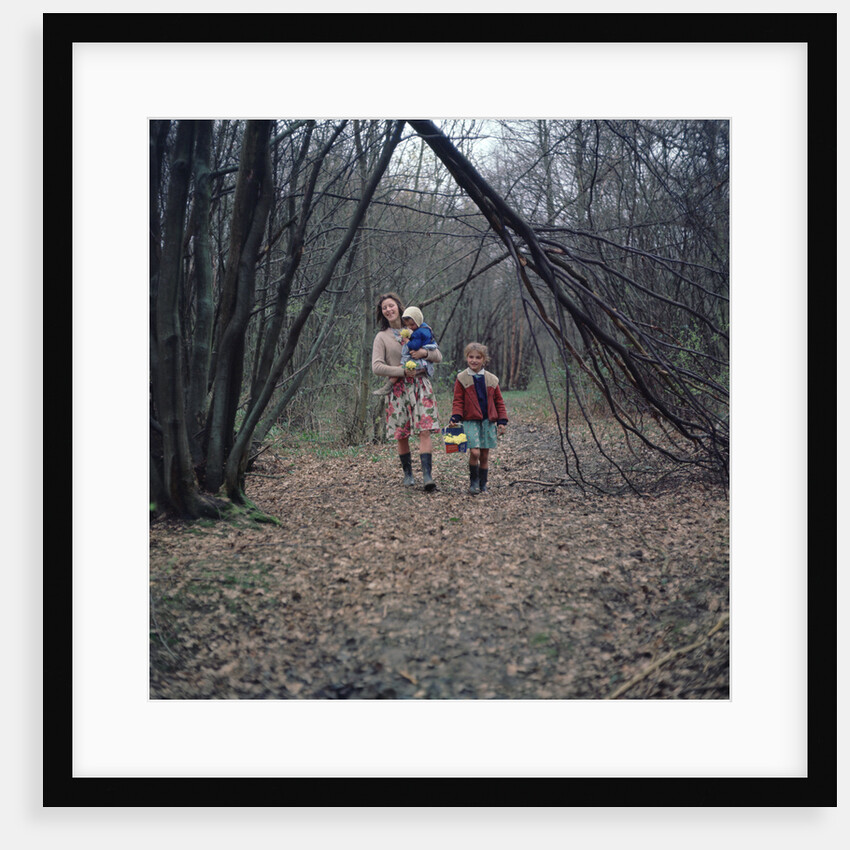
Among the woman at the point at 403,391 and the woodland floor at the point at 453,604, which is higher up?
the woman at the point at 403,391

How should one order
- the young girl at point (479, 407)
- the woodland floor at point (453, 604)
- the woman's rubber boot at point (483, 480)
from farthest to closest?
the woman's rubber boot at point (483, 480), the young girl at point (479, 407), the woodland floor at point (453, 604)

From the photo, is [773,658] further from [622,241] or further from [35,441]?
[622,241]

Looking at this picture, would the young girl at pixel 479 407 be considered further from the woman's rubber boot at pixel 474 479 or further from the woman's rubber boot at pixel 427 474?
the woman's rubber boot at pixel 427 474

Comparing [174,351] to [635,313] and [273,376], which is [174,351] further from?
[635,313]

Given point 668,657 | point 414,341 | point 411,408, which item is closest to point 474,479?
point 411,408

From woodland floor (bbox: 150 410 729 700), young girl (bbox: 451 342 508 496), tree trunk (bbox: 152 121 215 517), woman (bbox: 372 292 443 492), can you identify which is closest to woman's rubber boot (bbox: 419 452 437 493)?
woman (bbox: 372 292 443 492)

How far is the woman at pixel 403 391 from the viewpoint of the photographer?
17.3 ft

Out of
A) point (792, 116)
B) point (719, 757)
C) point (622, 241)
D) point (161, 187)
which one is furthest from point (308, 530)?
point (792, 116)

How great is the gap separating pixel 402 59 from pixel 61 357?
5.76 feet

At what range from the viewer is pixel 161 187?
10.8ft

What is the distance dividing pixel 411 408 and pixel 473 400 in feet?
2.00

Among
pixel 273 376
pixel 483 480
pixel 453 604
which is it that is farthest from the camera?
pixel 483 480

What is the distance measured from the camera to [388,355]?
5367 mm

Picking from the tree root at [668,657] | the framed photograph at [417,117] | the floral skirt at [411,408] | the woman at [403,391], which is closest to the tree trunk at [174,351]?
the framed photograph at [417,117]
